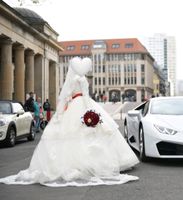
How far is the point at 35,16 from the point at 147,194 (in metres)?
48.8

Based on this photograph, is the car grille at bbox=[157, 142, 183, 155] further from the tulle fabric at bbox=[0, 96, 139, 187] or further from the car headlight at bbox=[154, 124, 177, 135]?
the tulle fabric at bbox=[0, 96, 139, 187]

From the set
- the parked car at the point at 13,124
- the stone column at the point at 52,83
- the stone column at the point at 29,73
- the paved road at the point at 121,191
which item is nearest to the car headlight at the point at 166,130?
the paved road at the point at 121,191

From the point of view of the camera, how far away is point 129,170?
8656 millimetres

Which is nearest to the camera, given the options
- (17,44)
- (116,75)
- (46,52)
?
(17,44)

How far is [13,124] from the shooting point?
15312 mm

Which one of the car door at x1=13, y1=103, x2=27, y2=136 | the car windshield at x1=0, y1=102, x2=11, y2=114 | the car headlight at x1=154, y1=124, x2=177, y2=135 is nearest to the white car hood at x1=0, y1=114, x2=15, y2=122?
the car door at x1=13, y1=103, x2=27, y2=136

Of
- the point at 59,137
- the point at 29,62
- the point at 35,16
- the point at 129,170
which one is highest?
the point at 35,16

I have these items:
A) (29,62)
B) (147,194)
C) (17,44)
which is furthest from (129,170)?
(29,62)

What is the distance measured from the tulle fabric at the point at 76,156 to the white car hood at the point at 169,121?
4.38 ft

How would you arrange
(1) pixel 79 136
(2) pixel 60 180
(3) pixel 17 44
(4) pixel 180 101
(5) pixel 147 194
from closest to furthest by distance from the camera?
(5) pixel 147 194, (2) pixel 60 180, (1) pixel 79 136, (4) pixel 180 101, (3) pixel 17 44

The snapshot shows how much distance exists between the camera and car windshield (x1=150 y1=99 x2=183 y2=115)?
10.4 metres

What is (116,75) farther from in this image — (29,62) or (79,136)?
(79,136)

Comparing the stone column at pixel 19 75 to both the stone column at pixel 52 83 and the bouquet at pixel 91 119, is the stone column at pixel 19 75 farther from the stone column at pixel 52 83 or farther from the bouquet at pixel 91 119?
the bouquet at pixel 91 119

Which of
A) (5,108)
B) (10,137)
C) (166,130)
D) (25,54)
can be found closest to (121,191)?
(166,130)
